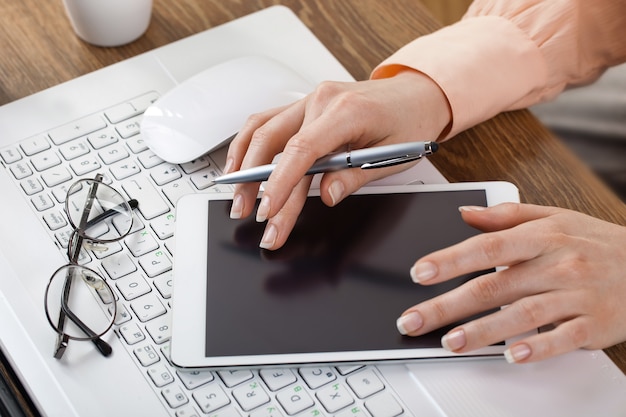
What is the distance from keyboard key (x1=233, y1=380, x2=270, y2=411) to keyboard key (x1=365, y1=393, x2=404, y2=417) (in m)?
0.08

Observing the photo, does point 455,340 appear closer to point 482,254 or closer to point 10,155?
point 482,254

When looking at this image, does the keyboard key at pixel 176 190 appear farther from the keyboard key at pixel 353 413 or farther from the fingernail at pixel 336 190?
the keyboard key at pixel 353 413

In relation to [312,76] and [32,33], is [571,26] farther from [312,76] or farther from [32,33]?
[32,33]

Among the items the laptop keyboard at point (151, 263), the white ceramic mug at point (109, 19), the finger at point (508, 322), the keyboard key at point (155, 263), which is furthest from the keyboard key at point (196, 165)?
the finger at point (508, 322)

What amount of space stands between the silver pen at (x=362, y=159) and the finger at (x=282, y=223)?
0.03 m

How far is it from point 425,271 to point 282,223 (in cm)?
14

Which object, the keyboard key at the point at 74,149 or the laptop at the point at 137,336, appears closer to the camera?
the laptop at the point at 137,336

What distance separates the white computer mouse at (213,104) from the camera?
0.83 metres

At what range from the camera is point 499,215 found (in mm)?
748

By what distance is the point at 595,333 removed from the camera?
71cm

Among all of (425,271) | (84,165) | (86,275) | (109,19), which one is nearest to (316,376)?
(425,271)

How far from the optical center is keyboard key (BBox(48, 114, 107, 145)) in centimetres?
87

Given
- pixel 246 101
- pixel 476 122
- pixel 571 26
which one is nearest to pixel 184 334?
pixel 246 101

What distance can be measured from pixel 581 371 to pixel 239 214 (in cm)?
33
